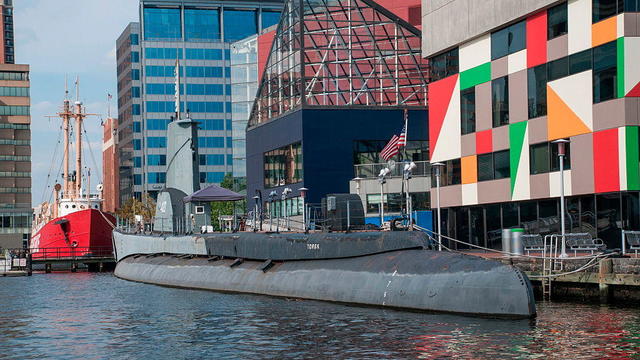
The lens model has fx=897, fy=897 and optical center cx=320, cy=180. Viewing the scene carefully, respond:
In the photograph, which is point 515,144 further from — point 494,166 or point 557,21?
point 557,21

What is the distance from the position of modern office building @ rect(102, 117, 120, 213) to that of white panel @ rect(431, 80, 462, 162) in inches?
4816

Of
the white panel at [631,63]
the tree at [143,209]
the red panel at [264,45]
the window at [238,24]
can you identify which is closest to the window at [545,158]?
the white panel at [631,63]

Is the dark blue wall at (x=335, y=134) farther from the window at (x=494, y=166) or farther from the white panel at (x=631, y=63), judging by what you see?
the white panel at (x=631, y=63)

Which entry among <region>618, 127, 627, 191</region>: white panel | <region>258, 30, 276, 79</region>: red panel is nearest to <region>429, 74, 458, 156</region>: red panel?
<region>618, 127, 627, 191</region>: white panel

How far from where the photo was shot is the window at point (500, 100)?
4838cm

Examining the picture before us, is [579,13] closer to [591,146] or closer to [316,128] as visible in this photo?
[591,146]

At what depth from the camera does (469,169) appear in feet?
170

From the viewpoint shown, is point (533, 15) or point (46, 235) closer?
point (533, 15)

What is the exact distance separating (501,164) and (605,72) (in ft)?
32.7

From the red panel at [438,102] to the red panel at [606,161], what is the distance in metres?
14.6

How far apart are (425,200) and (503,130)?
19.8 meters

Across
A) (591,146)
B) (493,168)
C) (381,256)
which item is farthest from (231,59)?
(381,256)

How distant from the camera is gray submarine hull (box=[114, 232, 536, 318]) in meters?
25.5

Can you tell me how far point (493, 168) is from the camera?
49625 mm
